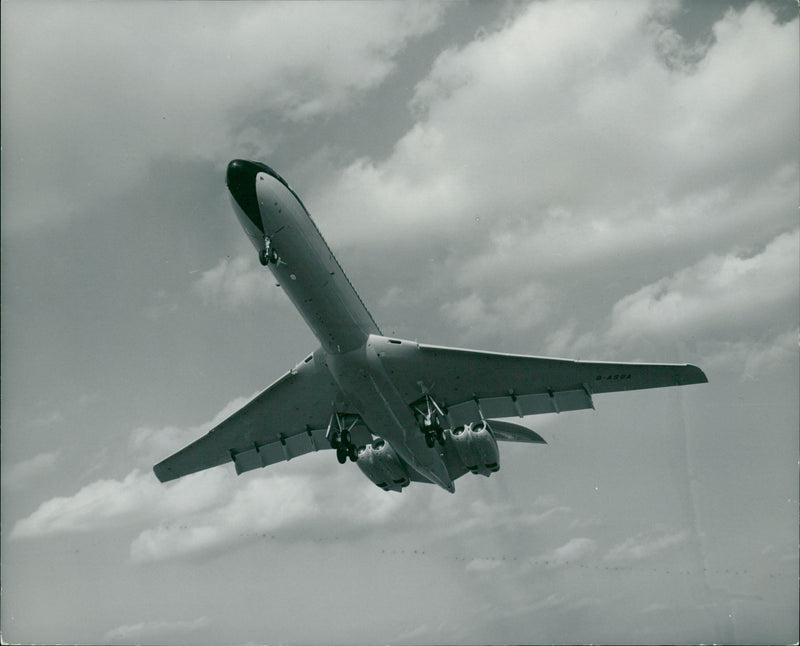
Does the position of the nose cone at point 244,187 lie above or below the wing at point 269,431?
above

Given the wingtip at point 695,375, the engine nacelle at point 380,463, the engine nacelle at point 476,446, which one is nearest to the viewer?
the wingtip at point 695,375

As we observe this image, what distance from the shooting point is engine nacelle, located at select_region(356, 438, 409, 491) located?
34781mm

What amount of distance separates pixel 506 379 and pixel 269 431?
12.5 m

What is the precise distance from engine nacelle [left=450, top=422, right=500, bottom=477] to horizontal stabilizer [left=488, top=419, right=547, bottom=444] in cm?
259

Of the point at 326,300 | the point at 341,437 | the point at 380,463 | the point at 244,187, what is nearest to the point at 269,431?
the point at 341,437

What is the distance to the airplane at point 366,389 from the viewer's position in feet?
86.4

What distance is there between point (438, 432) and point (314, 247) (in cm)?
997

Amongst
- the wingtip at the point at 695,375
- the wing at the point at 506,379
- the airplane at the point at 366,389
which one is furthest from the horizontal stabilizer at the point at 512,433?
the wingtip at the point at 695,375

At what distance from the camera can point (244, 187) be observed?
83.0 ft

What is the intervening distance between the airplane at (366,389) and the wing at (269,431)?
5 cm

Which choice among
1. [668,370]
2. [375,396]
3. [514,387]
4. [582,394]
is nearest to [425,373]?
[375,396]

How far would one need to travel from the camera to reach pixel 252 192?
2530cm

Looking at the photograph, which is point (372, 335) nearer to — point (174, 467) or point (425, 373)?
point (425, 373)

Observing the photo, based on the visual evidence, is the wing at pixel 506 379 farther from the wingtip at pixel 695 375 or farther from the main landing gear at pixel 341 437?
the main landing gear at pixel 341 437
